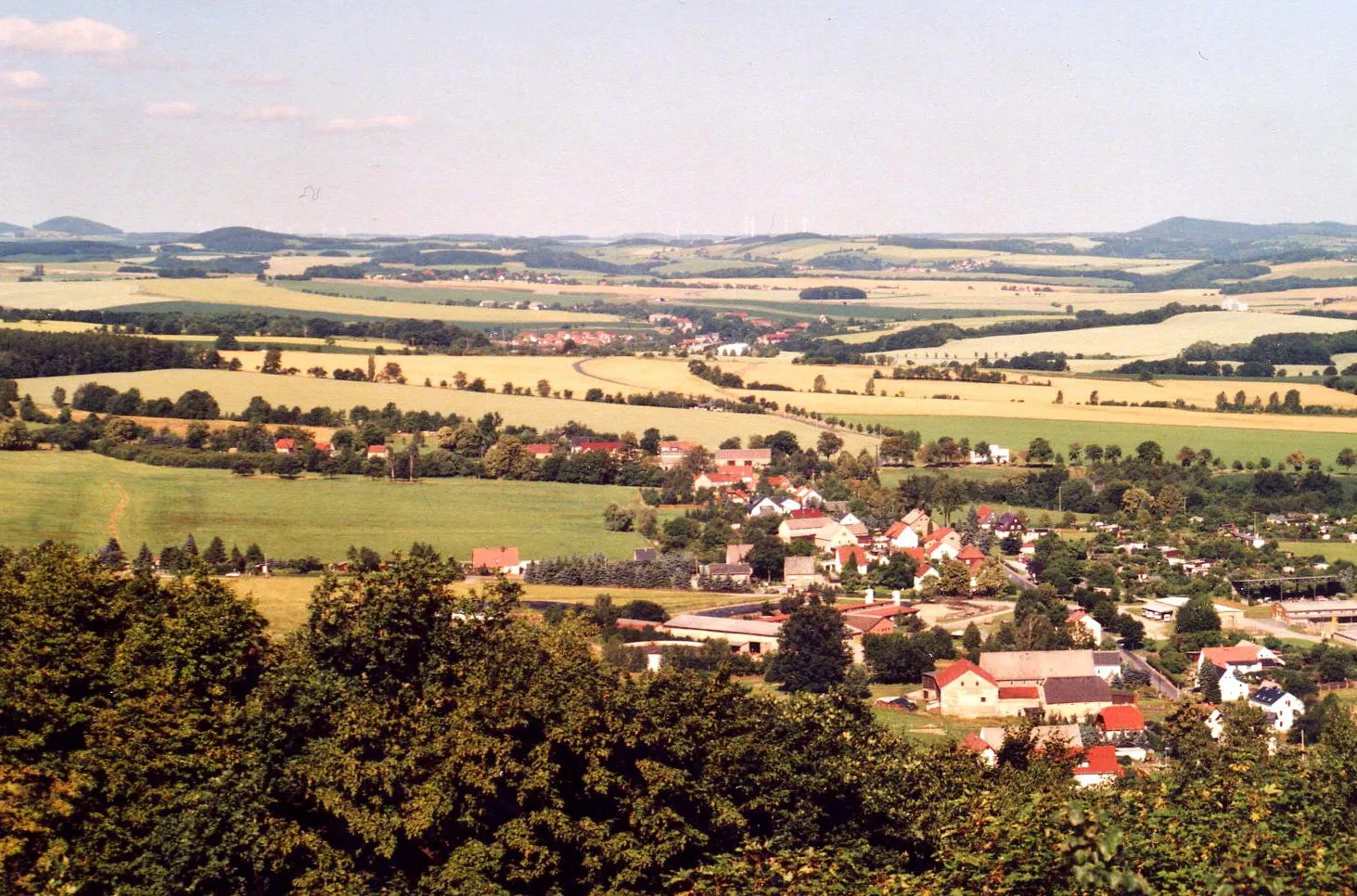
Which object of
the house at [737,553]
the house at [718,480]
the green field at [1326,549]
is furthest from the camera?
the house at [718,480]

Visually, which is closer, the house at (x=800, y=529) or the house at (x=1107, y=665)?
the house at (x=1107, y=665)

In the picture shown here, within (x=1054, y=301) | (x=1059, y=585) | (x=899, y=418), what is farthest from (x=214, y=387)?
(x=1054, y=301)

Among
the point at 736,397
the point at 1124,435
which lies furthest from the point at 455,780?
the point at 736,397

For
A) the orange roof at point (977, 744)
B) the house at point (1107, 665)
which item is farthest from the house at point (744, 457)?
the orange roof at point (977, 744)

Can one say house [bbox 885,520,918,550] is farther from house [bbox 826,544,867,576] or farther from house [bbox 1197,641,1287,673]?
house [bbox 1197,641,1287,673]

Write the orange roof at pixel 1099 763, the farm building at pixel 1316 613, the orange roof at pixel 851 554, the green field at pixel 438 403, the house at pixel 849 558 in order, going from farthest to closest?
the green field at pixel 438 403
the orange roof at pixel 851 554
the house at pixel 849 558
the farm building at pixel 1316 613
the orange roof at pixel 1099 763

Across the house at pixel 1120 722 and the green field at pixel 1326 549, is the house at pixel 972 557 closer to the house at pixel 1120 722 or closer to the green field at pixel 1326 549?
the green field at pixel 1326 549
